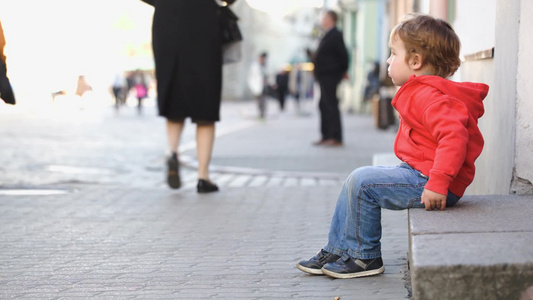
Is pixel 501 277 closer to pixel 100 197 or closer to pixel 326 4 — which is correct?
pixel 100 197

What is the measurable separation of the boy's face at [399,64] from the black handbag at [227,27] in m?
3.34

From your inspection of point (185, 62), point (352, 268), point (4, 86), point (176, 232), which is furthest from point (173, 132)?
point (352, 268)

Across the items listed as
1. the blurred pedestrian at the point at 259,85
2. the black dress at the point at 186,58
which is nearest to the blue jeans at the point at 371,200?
the black dress at the point at 186,58

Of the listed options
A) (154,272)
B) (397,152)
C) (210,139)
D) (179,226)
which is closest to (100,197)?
(210,139)

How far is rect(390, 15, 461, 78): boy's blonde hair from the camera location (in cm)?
363

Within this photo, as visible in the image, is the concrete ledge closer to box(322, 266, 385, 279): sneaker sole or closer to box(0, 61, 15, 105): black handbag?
box(322, 266, 385, 279): sneaker sole

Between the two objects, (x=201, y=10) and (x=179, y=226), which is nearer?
(x=179, y=226)

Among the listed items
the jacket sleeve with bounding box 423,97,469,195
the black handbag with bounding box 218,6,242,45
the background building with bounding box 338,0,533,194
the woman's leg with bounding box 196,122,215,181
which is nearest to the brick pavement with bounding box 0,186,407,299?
the woman's leg with bounding box 196,122,215,181

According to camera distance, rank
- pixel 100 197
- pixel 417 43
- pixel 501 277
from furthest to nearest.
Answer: pixel 100 197 → pixel 417 43 → pixel 501 277

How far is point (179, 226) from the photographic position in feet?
17.4

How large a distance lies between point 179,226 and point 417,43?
2.21m

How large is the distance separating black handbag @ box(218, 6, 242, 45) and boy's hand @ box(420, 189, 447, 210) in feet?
12.5

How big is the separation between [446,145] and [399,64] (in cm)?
52

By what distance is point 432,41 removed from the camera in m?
3.63
